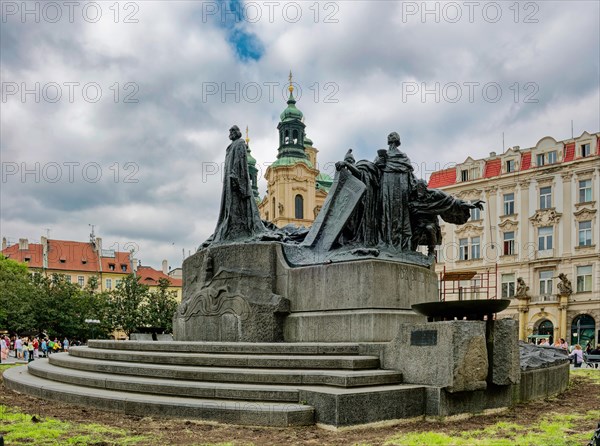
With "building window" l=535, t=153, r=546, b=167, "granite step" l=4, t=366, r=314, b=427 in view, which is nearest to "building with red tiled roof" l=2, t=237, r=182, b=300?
"building window" l=535, t=153, r=546, b=167

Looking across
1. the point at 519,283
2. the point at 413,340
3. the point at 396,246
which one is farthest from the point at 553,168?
the point at 413,340

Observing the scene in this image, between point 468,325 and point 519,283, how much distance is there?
43.5 m

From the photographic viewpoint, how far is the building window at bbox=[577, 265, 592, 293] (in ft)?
153

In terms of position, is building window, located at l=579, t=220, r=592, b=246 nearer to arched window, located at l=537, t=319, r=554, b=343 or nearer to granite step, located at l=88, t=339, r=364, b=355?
arched window, located at l=537, t=319, r=554, b=343

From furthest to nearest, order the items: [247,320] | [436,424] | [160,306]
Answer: [160,306] < [247,320] < [436,424]

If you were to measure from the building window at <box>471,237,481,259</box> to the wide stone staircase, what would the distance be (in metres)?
45.0

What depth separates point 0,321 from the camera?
1971 inches

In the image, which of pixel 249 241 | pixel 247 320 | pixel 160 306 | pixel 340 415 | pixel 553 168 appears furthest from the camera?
pixel 160 306

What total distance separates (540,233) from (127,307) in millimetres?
34670

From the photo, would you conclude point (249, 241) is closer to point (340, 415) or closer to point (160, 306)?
point (340, 415)

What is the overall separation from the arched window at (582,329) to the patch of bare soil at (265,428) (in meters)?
38.8

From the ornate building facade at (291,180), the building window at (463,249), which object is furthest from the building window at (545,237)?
the ornate building facade at (291,180)

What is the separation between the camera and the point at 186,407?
28.6 feet

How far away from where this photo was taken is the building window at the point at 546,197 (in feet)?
162
